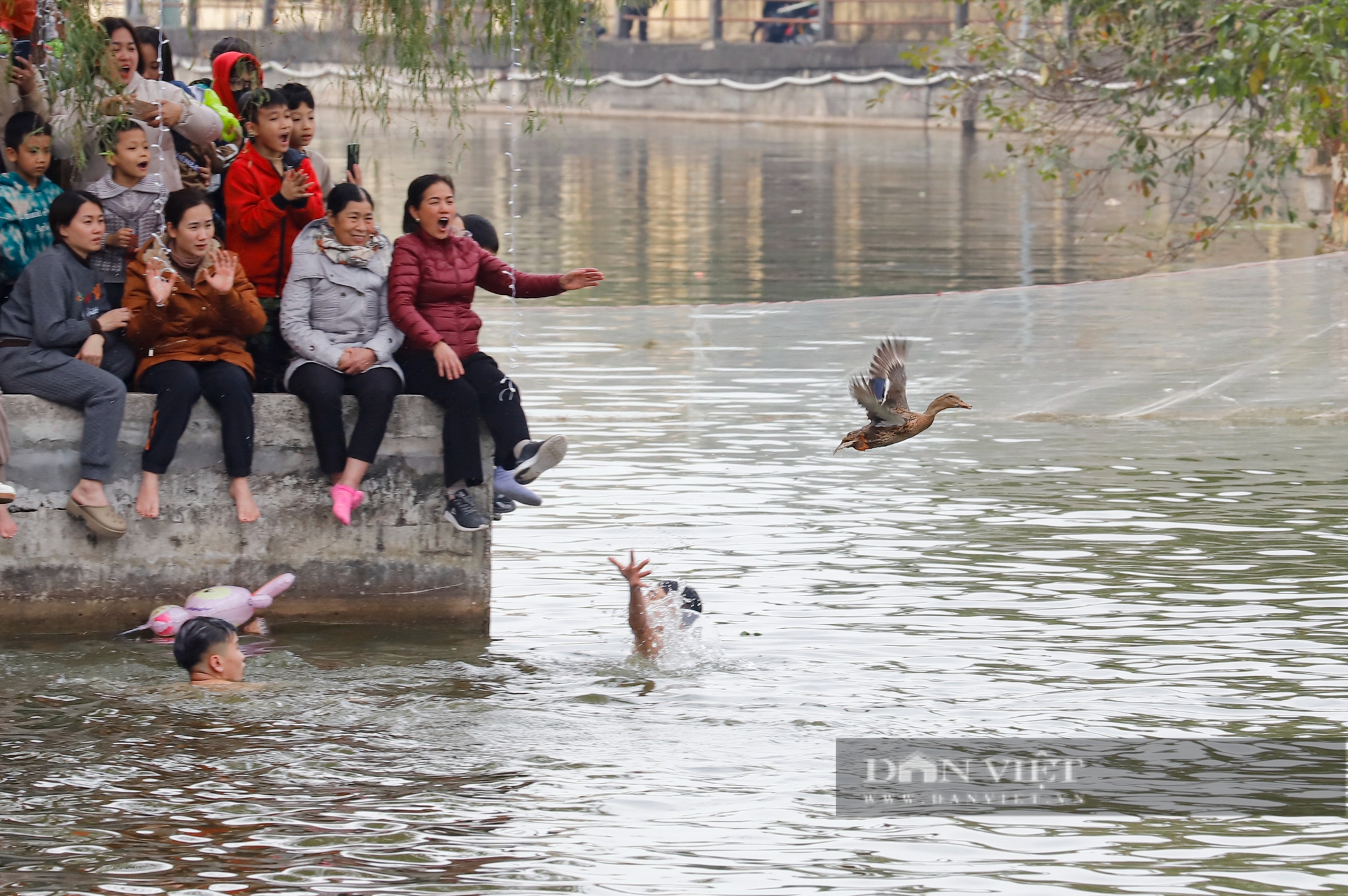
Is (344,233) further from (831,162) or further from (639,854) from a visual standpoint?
(831,162)

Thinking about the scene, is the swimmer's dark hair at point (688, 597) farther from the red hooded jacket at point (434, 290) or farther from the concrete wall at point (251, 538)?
the red hooded jacket at point (434, 290)

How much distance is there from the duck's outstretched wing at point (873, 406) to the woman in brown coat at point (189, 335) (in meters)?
2.49

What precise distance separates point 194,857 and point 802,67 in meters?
56.9

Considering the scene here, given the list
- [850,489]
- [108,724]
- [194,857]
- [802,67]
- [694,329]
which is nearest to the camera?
[194,857]

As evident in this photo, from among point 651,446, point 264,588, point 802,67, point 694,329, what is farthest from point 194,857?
point 802,67

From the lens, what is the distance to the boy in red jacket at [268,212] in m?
8.73

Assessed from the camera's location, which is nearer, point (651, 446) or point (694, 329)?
point (651, 446)

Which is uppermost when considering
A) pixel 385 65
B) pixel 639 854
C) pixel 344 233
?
pixel 385 65

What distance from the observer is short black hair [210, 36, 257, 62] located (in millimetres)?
9781

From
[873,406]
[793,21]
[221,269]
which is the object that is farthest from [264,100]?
[793,21]

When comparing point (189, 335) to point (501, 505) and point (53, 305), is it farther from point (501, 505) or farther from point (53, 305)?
point (501, 505)

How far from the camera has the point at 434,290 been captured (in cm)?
861

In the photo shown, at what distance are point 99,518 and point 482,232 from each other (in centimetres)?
249

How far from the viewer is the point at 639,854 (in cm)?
582
